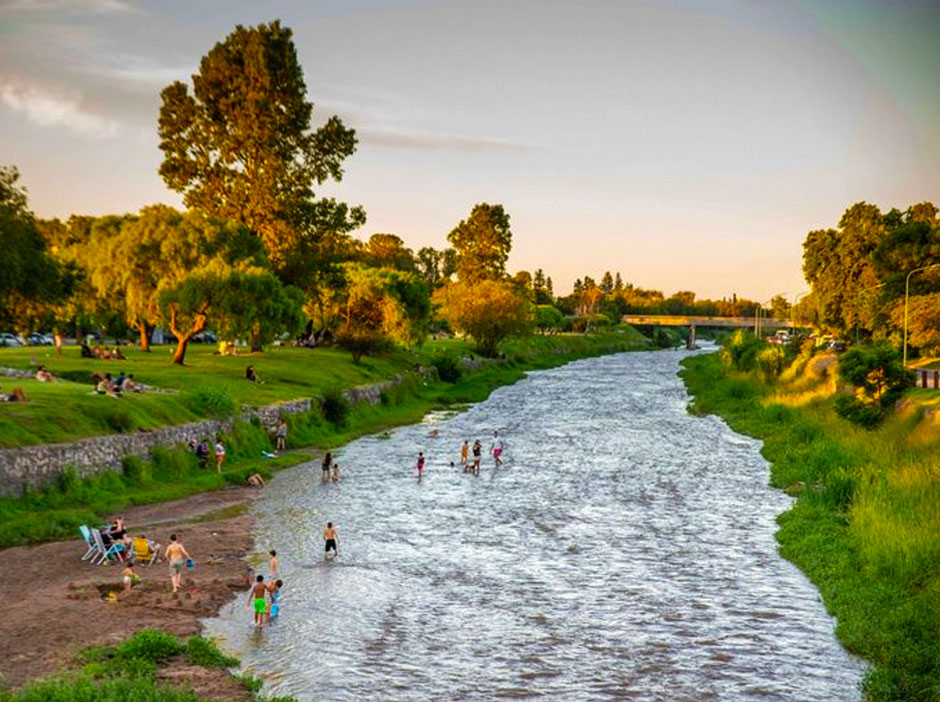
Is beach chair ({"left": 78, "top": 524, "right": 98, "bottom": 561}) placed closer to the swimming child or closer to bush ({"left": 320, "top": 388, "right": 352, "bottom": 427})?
the swimming child

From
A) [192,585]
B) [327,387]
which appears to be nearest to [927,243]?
[327,387]

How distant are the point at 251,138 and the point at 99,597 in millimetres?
51382

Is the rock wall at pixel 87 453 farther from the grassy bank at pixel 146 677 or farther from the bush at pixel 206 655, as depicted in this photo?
the bush at pixel 206 655

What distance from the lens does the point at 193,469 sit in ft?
137

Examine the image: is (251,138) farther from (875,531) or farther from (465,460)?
(875,531)

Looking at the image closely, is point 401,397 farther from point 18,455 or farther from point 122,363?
point 18,455

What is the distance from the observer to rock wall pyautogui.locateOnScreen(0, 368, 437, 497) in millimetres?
31719

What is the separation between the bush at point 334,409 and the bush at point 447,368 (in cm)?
3575

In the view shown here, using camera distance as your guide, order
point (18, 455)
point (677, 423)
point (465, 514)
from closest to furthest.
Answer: point (18, 455), point (465, 514), point (677, 423)

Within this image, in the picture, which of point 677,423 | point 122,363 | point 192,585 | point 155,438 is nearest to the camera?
point 192,585

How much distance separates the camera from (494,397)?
88.8m

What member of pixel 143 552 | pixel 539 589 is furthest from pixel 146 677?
pixel 539 589

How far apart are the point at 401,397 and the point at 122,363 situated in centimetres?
2670

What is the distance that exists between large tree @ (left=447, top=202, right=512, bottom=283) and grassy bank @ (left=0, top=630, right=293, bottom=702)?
125 m
